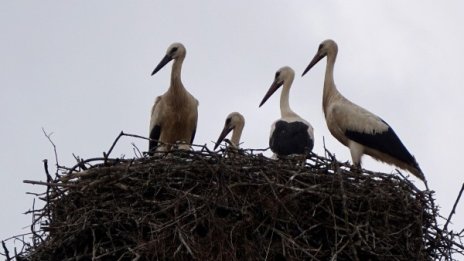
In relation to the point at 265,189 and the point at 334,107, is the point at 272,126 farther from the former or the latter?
the point at 265,189

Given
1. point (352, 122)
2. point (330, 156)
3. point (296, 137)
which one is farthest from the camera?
point (352, 122)

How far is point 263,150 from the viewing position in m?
7.39

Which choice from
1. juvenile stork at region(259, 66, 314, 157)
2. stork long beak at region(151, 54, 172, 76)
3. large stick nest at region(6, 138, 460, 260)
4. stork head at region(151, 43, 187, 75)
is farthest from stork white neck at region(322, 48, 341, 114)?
large stick nest at region(6, 138, 460, 260)

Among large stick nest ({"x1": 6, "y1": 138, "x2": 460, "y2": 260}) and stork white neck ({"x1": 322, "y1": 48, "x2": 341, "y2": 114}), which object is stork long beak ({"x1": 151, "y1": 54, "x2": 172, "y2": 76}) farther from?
large stick nest ({"x1": 6, "y1": 138, "x2": 460, "y2": 260})

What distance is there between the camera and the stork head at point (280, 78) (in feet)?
31.7

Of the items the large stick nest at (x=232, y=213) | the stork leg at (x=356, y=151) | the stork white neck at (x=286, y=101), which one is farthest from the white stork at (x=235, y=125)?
the large stick nest at (x=232, y=213)

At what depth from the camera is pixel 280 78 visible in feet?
31.9

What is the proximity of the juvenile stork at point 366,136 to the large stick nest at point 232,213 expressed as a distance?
1758 millimetres

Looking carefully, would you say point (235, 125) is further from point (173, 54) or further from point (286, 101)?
point (173, 54)

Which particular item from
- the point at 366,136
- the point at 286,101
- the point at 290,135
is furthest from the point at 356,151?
the point at 290,135

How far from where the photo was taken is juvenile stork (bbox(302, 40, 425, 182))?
9.09 m

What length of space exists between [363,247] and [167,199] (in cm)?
117

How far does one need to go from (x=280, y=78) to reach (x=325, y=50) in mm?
526

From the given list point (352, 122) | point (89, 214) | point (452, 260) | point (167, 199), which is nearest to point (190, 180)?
point (167, 199)
